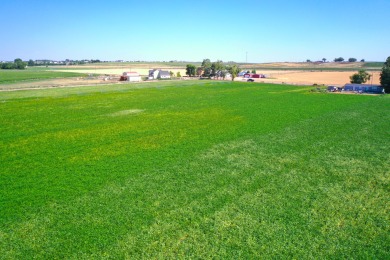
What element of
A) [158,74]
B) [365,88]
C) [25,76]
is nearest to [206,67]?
[158,74]

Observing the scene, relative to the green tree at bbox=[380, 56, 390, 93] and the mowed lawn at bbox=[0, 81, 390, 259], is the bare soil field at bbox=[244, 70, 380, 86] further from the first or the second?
the mowed lawn at bbox=[0, 81, 390, 259]

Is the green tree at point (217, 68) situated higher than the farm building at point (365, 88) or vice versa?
the green tree at point (217, 68)

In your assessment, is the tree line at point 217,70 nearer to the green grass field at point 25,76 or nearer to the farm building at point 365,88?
the farm building at point 365,88

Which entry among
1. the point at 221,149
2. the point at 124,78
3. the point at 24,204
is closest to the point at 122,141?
the point at 221,149

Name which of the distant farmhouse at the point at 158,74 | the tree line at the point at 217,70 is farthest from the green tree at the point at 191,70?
the distant farmhouse at the point at 158,74

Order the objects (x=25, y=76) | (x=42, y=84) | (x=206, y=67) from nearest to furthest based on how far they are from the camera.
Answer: (x=42, y=84) < (x=25, y=76) < (x=206, y=67)

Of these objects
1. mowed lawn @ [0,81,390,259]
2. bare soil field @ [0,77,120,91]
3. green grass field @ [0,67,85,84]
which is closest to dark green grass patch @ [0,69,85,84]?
green grass field @ [0,67,85,84]

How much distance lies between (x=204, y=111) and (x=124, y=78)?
234 ft

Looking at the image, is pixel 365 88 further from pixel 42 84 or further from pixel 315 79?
pixel 42 84

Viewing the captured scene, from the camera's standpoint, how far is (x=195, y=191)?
53.2ft

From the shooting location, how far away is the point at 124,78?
351ft

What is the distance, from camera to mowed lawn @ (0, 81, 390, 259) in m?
11.7

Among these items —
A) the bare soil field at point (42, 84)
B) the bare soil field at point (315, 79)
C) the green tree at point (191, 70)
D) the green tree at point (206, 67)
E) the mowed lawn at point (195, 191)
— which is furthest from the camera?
the green tree at point (191, 70)

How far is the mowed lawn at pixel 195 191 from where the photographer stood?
11664 mm
